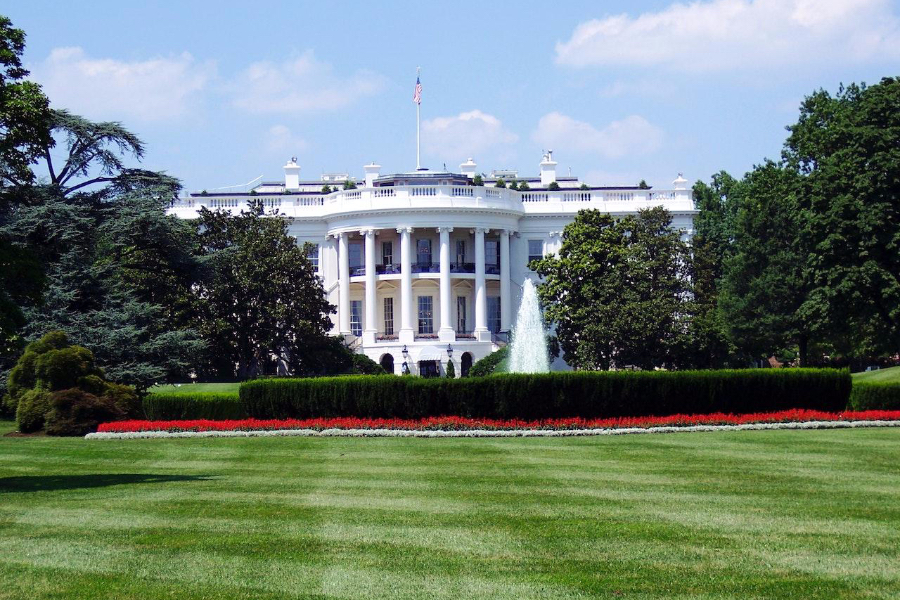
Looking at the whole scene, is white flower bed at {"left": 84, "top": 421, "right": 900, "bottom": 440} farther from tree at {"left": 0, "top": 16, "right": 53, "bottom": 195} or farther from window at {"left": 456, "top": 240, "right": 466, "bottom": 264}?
window at {"left": 456, "top": 240, "right": 466, "bottom": 264}

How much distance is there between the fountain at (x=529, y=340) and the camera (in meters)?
57.2

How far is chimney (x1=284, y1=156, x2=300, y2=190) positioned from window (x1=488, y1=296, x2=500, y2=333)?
19576mm

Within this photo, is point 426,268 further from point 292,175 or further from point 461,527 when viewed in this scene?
point 461,527

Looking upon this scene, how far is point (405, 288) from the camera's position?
74500mm

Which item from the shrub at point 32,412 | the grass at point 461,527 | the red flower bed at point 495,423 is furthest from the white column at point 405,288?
the grass at point 461,527

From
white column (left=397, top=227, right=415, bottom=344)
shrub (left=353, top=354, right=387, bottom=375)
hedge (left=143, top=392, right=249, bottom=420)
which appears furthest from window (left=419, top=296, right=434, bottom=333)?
hedge (left=143, top=392, right=249, bottom=420)

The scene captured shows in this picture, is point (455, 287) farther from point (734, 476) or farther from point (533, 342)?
point (734, 476)

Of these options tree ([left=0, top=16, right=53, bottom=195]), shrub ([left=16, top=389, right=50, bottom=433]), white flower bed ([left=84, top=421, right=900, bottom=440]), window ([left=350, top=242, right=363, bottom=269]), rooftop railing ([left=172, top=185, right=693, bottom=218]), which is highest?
rooftop railing ([left=172, top=185, right=693, bottom=218])

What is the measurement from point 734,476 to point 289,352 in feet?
153

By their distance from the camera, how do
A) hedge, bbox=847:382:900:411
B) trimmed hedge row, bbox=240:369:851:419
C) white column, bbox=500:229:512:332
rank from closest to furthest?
trimmed hedge row, bbox=240:369:851:419
hedge, bbox=847:382:900:411
white column, bbox=500:229:512:332

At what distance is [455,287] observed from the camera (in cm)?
7919

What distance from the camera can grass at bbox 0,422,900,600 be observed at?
11.1 meters

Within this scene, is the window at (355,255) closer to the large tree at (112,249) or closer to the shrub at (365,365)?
the shrub at (365,365)

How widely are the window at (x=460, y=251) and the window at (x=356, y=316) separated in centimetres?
719
